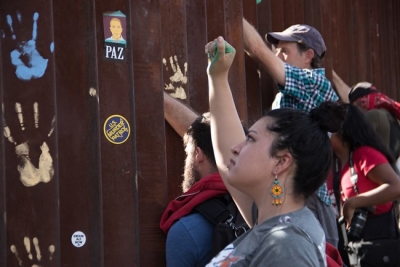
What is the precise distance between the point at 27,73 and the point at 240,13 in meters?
1.72

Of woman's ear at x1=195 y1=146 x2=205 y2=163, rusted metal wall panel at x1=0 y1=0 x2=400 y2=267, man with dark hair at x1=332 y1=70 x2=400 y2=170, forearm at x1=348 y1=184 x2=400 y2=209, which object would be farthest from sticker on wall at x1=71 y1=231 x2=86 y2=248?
man with dark hair at x1=332 y1=70 x2=400 y2=170

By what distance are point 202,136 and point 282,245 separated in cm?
136

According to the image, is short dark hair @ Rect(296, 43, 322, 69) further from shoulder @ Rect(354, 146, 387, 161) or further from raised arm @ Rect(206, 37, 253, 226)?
raised arm @ Rect(206, 37, 253, 226)

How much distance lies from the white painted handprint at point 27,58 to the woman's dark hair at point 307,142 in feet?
3.60

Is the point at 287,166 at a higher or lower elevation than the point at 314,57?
lower

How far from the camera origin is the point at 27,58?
3.33 meters

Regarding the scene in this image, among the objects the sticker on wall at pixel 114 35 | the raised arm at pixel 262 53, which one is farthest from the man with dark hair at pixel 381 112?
the sticker on wall at pixel 114 35

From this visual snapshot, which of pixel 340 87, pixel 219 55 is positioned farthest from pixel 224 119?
pixel 340 87

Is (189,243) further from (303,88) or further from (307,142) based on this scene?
(303,88)

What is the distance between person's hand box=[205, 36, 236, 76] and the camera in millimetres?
2990

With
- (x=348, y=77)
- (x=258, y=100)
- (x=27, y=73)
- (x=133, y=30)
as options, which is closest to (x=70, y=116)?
(x=27, y=73)

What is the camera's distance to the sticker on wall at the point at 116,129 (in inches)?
142

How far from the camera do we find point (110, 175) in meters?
3.61

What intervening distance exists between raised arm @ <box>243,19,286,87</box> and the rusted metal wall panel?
0.42m
